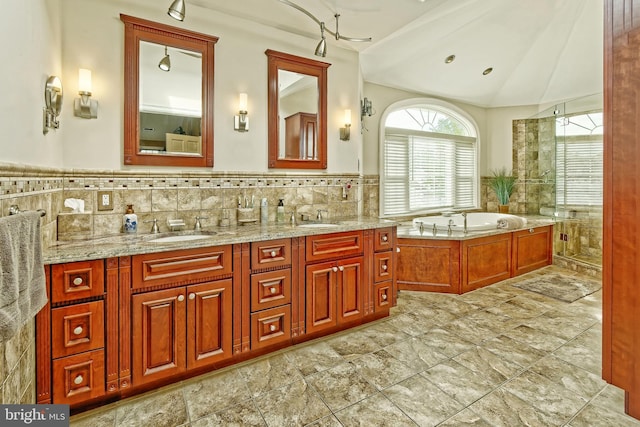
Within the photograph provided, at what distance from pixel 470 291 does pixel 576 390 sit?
183 centimetres

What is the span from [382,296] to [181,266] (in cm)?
178

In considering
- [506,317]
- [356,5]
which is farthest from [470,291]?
[356,5]

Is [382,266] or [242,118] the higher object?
Result: [242,118]

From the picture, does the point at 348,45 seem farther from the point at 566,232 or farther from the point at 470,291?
the point at 566,232

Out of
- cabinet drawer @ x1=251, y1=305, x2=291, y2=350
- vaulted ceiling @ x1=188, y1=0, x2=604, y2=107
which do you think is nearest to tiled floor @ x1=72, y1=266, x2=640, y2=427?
cabinet drawer @ x1=251, y1=305, x2=291, y2=350

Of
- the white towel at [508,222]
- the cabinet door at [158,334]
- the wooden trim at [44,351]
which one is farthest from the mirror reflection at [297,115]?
the white towel at [508,222]

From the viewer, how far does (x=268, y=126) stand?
3.06m

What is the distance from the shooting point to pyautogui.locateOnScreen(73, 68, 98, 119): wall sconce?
2.20m

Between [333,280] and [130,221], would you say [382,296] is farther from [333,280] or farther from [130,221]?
[130,221]

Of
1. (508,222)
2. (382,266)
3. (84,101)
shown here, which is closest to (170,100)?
(84,101)

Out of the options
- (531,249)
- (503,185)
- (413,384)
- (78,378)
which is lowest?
(413,384)

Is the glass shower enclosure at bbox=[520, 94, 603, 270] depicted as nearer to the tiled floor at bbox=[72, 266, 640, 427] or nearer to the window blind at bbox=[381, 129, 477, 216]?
the window blind at bbox=[381, 129, 477, 216]

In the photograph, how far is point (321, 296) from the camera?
2611 millimetres
